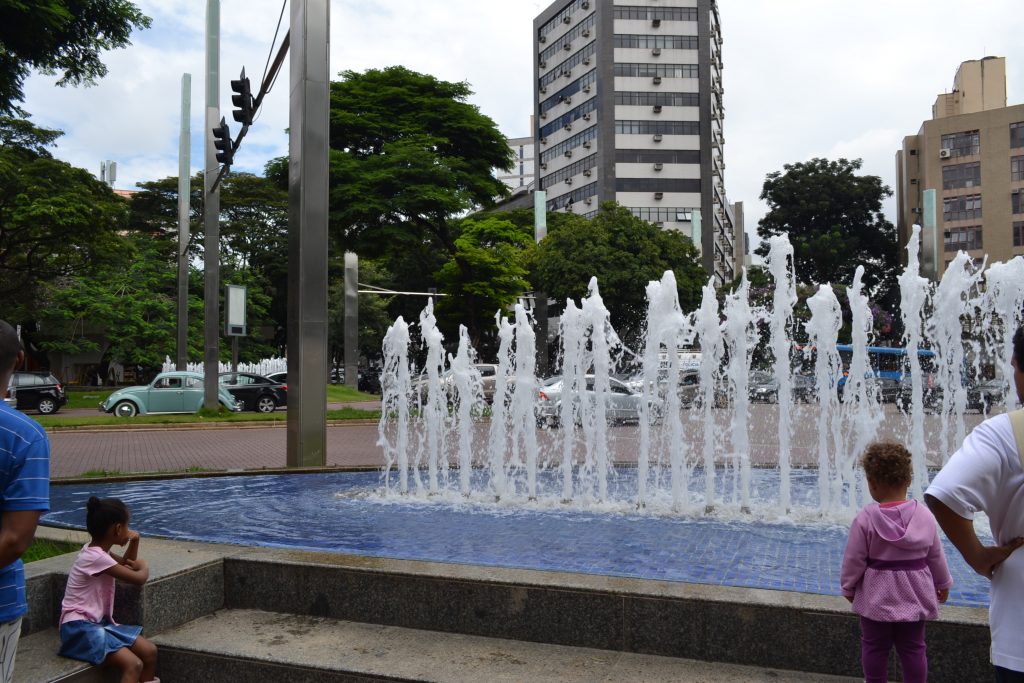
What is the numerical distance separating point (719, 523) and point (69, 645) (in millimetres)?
4693

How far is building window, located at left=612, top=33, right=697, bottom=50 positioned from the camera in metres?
62.3

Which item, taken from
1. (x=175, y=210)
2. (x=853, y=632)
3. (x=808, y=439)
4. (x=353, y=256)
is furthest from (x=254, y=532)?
(x=175, y=210)

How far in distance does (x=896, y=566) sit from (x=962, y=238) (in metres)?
60.6

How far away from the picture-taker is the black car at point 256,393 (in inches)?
1018

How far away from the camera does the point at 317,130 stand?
10648mm

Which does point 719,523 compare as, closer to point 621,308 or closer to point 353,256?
point 353,256

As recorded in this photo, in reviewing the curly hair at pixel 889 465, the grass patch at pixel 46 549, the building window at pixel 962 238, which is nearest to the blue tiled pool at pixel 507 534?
the grass patch at pixel 46 549

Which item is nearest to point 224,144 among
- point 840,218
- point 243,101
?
point 243,101

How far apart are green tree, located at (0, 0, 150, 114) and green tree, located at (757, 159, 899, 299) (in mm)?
42175

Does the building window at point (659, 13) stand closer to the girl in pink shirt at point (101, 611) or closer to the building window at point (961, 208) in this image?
the building window at point (961, 208)

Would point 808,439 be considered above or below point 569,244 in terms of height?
below

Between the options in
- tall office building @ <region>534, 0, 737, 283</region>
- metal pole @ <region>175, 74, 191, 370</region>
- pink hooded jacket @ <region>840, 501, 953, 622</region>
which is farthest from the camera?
tall office building @ <region>534, 0, 737, 283</region>

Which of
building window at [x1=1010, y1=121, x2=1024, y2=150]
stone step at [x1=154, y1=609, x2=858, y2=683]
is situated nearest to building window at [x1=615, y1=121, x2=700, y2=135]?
building window at [x1=1010, y1=121, x2=1024, y2=150]

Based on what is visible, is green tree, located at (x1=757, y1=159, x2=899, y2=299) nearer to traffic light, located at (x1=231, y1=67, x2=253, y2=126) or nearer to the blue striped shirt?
traffic light, located at (x1=231, y1=67, x2=253, y2=126)
